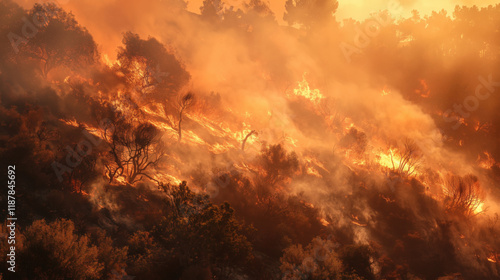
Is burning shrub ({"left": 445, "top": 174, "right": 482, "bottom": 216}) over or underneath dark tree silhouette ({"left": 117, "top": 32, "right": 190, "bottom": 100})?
underneath

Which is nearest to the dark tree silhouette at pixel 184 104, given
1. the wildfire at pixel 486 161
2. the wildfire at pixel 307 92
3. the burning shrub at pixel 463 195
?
the wildfire at pixel 307 92

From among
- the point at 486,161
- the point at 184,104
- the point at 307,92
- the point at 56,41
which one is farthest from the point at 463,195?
the point at 56,41

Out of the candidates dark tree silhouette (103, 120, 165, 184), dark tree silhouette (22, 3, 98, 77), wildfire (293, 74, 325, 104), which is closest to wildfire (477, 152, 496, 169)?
wildfire (293, 74, 325, 104)

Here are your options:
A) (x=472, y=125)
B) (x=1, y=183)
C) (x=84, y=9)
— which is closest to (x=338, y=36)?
(x=472, y=125)

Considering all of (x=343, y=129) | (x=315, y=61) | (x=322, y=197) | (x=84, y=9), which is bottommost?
(x=322, y=197)

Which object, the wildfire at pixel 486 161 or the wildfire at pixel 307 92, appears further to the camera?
the wildfire at pixel 307 92

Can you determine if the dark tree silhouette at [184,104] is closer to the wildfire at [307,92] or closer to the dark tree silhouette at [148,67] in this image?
the dark tree silhouette at [148,67]

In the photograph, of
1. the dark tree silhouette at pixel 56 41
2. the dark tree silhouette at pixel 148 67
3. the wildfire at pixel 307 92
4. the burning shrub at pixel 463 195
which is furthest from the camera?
the wildfire at pixel 307 92

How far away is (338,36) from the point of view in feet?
235

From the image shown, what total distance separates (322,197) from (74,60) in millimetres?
40117

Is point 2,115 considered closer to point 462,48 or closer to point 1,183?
point 1,183

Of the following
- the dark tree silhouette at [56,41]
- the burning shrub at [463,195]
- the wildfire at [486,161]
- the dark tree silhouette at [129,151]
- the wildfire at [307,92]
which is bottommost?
the dark tree silhouette at [129,151]

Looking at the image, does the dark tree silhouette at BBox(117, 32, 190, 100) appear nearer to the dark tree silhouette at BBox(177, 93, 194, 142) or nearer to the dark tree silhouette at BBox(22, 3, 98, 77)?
Result: the dark tree silhouette at BBox(177, 93, 194, 142)

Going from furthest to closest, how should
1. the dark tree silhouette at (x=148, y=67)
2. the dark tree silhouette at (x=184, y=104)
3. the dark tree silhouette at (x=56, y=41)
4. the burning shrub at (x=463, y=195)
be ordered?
the burning shrub at (x=463, y=195) → the dark tree silhouette at (x=148, y=67) → the dark tree silhouette at (x=56, y=41) → the dark tree silhouette at (x=184, y=104)
